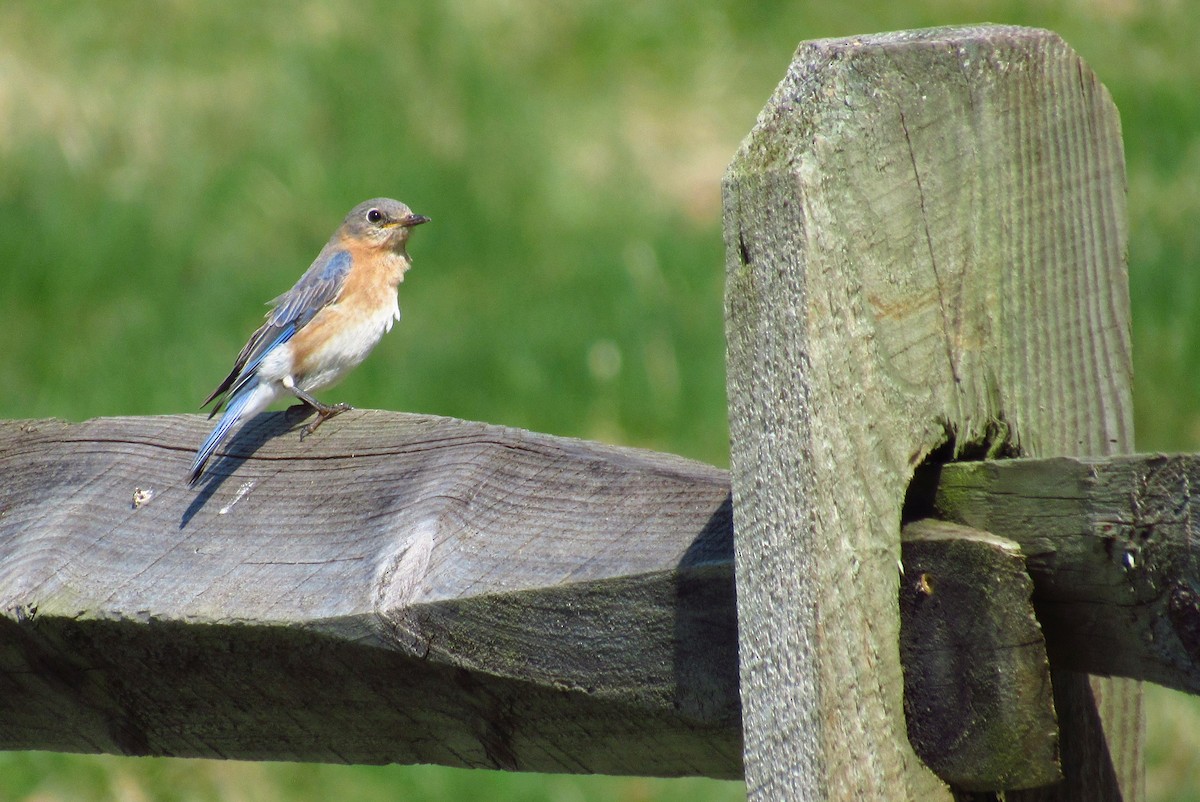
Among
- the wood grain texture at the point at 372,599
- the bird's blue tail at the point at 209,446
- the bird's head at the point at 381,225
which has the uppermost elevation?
the bird's head at the point at 381,225

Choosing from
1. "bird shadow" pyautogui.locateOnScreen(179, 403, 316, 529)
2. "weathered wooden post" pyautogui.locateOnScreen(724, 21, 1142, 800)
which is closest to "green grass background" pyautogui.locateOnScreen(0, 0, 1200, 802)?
"bird shadow" pyautogui.locateOnScreen(179, 403, 316, 529)

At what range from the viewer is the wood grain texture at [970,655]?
4.50 ft

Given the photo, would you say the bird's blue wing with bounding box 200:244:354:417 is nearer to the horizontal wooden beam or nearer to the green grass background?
the green grass background

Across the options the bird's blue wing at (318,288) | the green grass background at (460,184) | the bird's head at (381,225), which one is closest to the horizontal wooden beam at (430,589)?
the bird's blue wing at (318,288)

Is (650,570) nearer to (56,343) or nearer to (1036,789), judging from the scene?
(1036,789)

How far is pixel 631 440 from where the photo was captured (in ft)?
18.1

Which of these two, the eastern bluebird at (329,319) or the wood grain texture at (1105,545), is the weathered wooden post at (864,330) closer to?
the wood grain texture at (1105,545)

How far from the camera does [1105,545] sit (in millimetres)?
1337

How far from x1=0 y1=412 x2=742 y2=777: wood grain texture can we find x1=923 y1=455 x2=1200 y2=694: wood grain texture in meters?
0.30

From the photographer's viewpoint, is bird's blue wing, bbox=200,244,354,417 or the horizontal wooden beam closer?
the horizontal wooden beam

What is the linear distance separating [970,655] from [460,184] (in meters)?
5.46

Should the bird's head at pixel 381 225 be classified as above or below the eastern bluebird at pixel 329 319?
above

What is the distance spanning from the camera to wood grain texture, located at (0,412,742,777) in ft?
5.26

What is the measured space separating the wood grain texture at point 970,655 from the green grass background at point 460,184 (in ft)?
13.1
